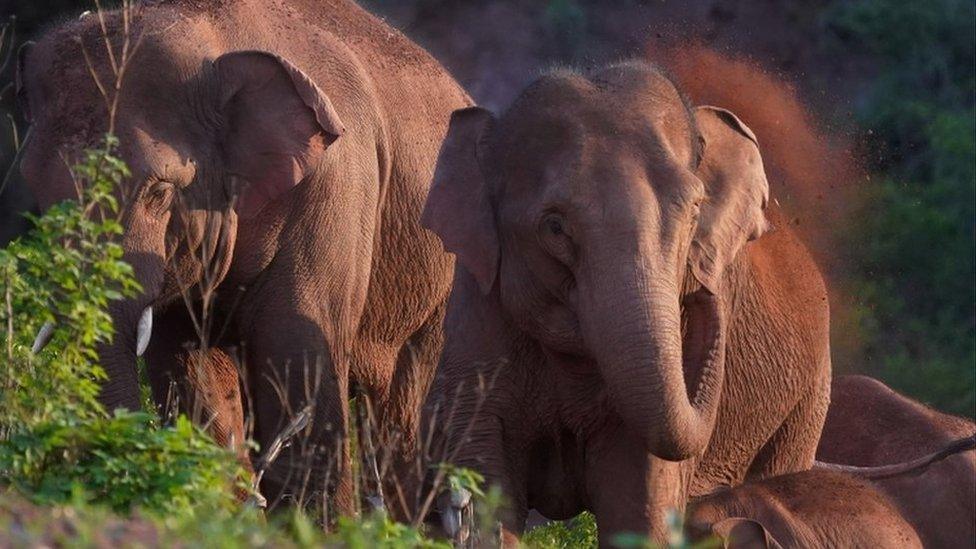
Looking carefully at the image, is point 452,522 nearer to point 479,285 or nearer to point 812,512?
point 479,285

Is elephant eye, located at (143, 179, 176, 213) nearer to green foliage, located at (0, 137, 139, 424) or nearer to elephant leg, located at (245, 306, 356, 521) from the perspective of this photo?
elephant leg, located at (245, 306, 356, 521)

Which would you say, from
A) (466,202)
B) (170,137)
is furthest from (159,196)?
(466,202)

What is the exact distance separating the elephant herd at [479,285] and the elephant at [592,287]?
1 cm

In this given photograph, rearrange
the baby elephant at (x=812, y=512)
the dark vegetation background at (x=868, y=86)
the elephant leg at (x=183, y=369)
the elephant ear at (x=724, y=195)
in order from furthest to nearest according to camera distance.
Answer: the dark vegetation background at (x=868, y=86)
the elephant leg at (x=183, y=369)
the baby elephant at (x=812, y=512)
the elephant ear at (x=724, y=195)

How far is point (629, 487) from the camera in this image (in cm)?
933

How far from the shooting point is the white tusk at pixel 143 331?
1033 cm

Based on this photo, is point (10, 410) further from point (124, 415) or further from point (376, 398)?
point (376, 398)

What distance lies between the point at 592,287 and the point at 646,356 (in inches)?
14.2

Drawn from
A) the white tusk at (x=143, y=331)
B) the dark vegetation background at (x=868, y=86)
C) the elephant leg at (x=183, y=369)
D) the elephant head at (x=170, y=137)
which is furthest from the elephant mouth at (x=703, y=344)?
the dark vegetation background at (x=868, y=86)

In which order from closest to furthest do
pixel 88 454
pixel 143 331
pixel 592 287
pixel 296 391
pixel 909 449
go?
pixel 88 454, pixel 592 287, pixel 143 331, pixel 296 391, pixel 909 449

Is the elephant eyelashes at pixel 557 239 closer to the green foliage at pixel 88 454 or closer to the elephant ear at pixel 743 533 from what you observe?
the elephant ear at pixel 743 533

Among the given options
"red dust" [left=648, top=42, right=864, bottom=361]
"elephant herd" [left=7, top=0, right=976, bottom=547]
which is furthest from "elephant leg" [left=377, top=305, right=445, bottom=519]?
"red dust" [left=648, top=42, right=864, bottom=361]

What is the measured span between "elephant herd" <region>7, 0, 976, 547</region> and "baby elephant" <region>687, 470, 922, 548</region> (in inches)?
0.6

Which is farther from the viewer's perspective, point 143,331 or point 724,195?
point 143,331
